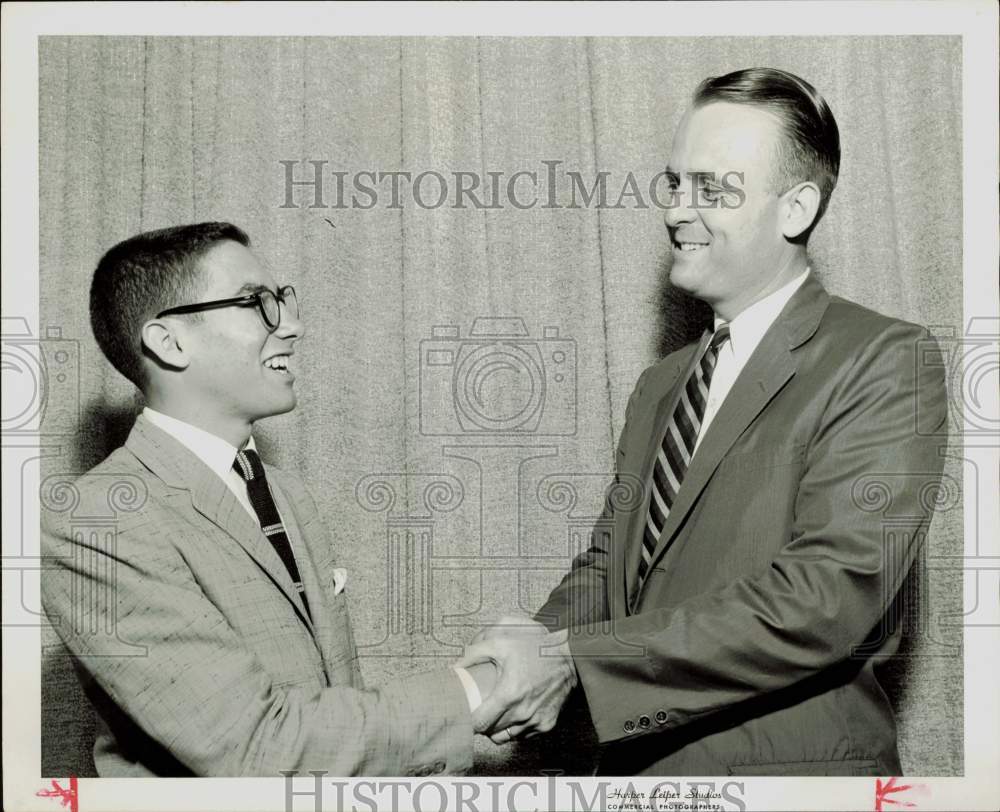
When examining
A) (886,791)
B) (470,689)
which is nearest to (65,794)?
(470,689)

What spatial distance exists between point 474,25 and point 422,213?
1.41 ft

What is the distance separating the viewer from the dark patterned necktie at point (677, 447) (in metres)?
2.40

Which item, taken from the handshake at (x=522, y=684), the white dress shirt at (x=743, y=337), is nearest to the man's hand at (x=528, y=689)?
the handshake at (x=522, y=684)

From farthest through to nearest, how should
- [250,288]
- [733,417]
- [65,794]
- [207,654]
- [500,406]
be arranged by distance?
1. [500,406]
2. [65,794]
3. [250,288]
4. [733,417]
5. [207,654]

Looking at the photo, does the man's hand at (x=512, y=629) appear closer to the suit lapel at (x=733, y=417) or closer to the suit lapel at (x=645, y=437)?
the suit lapel at (x=645, y=437)

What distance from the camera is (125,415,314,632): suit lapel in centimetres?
226

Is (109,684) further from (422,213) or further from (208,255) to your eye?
(422,213)

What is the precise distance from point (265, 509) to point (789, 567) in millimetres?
1012

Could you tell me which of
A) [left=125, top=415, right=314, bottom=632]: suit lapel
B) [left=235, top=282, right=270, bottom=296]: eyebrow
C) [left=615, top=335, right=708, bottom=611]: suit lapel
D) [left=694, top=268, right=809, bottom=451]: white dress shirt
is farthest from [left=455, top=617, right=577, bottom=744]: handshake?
[left=235, top=282, right=270, bottom=296]: eyebrow

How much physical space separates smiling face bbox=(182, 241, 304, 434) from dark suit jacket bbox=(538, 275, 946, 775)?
2.62 ft

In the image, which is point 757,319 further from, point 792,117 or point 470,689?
point 470,689

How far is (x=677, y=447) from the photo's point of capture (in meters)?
2.43

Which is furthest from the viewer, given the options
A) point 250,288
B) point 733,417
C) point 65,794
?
point 65,794

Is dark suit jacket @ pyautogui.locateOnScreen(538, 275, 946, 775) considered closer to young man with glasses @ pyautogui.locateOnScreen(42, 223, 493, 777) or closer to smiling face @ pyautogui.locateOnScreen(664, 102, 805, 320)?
smiling face @ pyautogui.locateOnScreen(664, 102, 805, 320)
